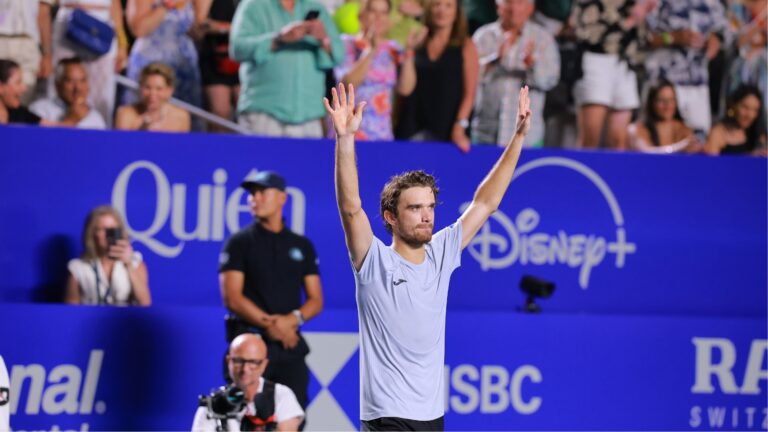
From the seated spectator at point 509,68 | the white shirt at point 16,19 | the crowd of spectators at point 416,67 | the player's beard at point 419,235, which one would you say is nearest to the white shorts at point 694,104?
the crowd of spectators at point 416,67

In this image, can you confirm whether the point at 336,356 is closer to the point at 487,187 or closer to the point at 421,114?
the point at 421,114

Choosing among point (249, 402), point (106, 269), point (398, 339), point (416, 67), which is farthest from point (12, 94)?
point (398, 339)

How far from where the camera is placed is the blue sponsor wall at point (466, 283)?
714 cm

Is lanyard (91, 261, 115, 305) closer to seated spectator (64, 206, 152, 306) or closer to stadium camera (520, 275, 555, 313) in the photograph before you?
seated spectator (64, 206, 152, 306)

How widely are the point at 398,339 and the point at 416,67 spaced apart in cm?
451

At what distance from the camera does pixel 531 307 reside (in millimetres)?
7898

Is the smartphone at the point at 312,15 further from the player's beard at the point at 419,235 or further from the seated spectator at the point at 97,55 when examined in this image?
the player's beard at the point at 419,235

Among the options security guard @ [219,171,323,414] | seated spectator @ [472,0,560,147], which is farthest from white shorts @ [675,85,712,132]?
security guard @ [219,171,323,414]

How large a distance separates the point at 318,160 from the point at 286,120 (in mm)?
395

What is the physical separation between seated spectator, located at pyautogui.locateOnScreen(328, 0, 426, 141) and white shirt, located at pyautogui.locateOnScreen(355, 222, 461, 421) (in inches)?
163

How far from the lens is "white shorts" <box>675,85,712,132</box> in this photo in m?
9.21

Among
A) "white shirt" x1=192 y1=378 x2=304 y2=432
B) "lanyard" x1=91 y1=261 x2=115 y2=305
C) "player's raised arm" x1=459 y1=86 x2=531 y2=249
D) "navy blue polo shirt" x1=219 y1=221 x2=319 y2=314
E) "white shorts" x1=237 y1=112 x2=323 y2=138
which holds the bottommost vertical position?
"white shirt" x1=192 y1=378 x2=304 y2=432

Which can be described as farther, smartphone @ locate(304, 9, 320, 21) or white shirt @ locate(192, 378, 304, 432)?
smartphone @ locate(304, 9, 320, 21)

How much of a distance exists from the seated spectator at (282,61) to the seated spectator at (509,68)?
1203mm
